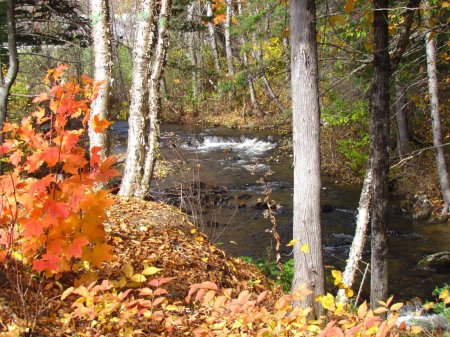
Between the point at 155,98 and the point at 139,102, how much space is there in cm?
39

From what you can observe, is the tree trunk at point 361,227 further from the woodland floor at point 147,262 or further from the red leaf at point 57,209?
the red leaf at point 57,209

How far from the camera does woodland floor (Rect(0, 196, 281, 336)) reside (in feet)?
9.27

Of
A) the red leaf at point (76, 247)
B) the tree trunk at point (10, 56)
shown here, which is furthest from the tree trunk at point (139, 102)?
the tree trunk at point (10, 56)

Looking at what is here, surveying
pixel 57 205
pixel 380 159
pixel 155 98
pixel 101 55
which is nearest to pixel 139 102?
pixel 155 98

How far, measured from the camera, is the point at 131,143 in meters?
6.46

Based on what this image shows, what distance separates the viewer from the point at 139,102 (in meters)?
6.41

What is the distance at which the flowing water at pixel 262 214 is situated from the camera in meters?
8.73

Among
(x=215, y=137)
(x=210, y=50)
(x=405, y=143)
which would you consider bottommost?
(x=405, y=143)

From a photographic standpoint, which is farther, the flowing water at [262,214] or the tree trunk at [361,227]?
the flowing water at [262,214]

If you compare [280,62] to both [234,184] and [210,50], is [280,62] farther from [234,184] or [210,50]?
[210,50]

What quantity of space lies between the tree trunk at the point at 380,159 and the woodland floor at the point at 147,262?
4.25 ft

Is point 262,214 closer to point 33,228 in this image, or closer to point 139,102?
point 139,102

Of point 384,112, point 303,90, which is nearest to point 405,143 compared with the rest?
point 384,112

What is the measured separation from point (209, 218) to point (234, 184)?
12.3 ft
